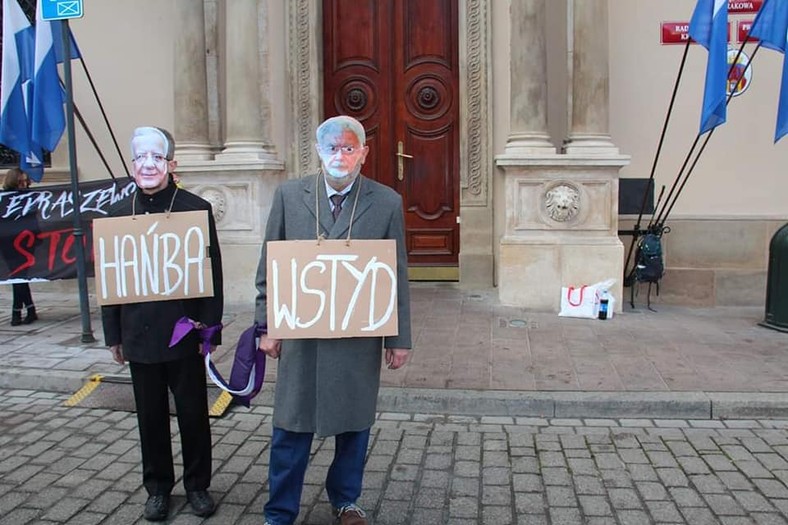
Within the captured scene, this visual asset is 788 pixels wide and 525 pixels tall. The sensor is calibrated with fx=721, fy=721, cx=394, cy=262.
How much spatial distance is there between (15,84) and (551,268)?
5785 millimetres

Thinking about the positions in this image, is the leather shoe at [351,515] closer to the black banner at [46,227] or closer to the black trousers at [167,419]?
the black trousers at [167,419]

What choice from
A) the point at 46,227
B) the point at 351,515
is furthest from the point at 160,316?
the point at 46,227

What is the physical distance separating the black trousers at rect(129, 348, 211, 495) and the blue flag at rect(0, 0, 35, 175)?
14.6 ft

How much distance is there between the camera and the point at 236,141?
8562mm

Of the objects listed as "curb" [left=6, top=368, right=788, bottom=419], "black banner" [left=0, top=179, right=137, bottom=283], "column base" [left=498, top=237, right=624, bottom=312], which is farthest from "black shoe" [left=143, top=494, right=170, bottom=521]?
"column base" [left=498, top=237, right=624, bottom=312]

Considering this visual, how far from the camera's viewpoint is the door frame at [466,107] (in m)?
8.77

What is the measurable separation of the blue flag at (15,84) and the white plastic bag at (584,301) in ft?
18.6

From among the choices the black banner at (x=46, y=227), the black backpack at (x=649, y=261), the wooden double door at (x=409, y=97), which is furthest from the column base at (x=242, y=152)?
the black backpack at (x=649, y=261)

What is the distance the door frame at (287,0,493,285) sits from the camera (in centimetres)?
877

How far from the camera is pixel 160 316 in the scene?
361 centimetres

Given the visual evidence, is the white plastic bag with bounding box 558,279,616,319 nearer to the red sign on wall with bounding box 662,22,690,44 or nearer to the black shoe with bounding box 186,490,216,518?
the red sign on wall with bounding box 662,22,690,44

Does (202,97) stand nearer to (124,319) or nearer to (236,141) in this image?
(236,141)

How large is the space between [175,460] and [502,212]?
17.2 feet

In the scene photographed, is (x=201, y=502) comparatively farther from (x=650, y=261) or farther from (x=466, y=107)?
(x=466, y=107)
